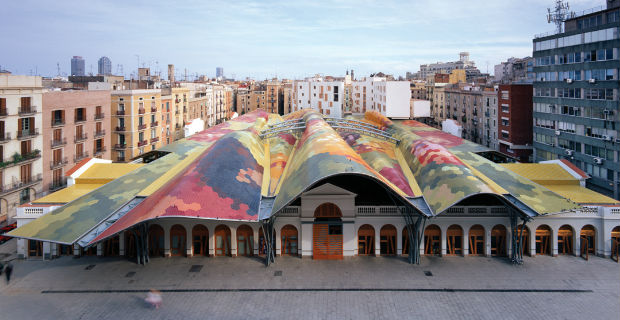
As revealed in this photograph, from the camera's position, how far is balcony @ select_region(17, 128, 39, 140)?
167 feet

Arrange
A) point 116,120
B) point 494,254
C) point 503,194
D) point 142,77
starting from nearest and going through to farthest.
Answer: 1. point 503,194
2. point 494,254
3. point 116,120
4. point 142,77

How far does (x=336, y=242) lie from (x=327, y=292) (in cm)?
672

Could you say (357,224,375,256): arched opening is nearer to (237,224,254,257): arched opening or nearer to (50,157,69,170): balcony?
(237,224,254,257): arched opening

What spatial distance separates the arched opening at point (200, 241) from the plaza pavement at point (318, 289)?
1102 mm

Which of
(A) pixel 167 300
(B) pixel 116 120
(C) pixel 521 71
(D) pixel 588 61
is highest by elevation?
(C) pixel 521 71

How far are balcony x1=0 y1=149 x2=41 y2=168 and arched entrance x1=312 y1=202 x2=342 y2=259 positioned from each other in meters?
34.4

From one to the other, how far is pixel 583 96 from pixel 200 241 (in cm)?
4998

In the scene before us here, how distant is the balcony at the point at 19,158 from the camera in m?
48.4

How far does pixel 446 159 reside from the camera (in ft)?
132

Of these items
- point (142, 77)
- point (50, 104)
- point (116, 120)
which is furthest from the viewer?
point (142, 77)

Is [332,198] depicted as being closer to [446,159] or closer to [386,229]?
[386,229]

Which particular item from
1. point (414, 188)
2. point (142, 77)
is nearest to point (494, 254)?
point (414, 188)

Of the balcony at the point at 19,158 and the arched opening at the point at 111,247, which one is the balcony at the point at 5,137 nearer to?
the balcony at the point at 19,158

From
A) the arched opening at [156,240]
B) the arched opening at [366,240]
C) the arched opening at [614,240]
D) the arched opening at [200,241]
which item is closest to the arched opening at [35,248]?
the arched opening at [156,240]
